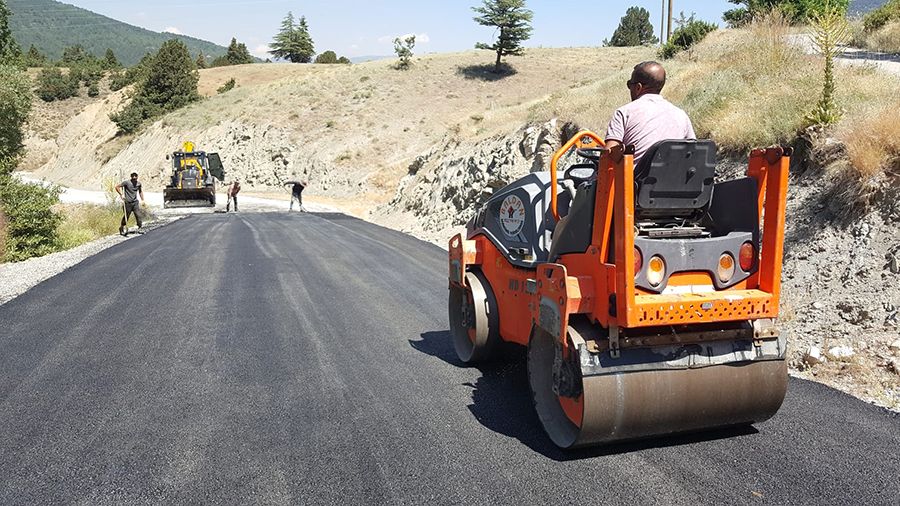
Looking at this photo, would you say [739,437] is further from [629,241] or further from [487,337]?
[487,337]

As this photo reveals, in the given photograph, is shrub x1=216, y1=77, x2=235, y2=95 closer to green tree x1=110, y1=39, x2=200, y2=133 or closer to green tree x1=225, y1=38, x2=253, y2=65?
green tree x1=110, y1=39, x2=200, y2=133

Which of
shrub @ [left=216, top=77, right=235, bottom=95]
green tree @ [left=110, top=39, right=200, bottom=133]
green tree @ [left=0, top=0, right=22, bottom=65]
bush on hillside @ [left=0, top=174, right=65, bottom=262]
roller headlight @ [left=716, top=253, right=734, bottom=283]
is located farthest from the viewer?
shrub @ [left=216, top=77, right=235, bottom=95]

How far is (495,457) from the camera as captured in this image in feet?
13.6

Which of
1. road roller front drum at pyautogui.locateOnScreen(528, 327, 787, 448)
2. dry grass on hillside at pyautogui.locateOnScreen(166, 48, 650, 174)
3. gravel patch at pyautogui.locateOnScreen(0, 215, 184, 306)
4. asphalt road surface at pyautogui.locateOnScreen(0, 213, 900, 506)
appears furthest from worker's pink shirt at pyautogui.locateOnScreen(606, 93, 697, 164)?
dry grass on hillside at pyautogui.locateOnScreen(166, 48, 650, 174)

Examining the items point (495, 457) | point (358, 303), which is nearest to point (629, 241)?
point (495, 457)

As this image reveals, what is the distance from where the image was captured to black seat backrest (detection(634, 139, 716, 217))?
3.80 m

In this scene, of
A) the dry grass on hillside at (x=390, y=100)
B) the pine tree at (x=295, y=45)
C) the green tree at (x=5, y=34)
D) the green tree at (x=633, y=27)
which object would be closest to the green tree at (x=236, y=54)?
the pine tree at (x=295, y=45)

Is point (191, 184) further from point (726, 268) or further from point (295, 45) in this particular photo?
point (295, 45)

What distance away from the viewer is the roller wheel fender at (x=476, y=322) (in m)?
5.64

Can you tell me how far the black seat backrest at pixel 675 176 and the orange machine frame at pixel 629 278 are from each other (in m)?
0.24

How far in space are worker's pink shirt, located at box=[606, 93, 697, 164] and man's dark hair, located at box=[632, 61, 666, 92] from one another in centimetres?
12

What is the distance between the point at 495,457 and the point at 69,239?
1576 centimetres

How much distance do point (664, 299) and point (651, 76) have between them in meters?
1.56

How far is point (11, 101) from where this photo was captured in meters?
23.3
